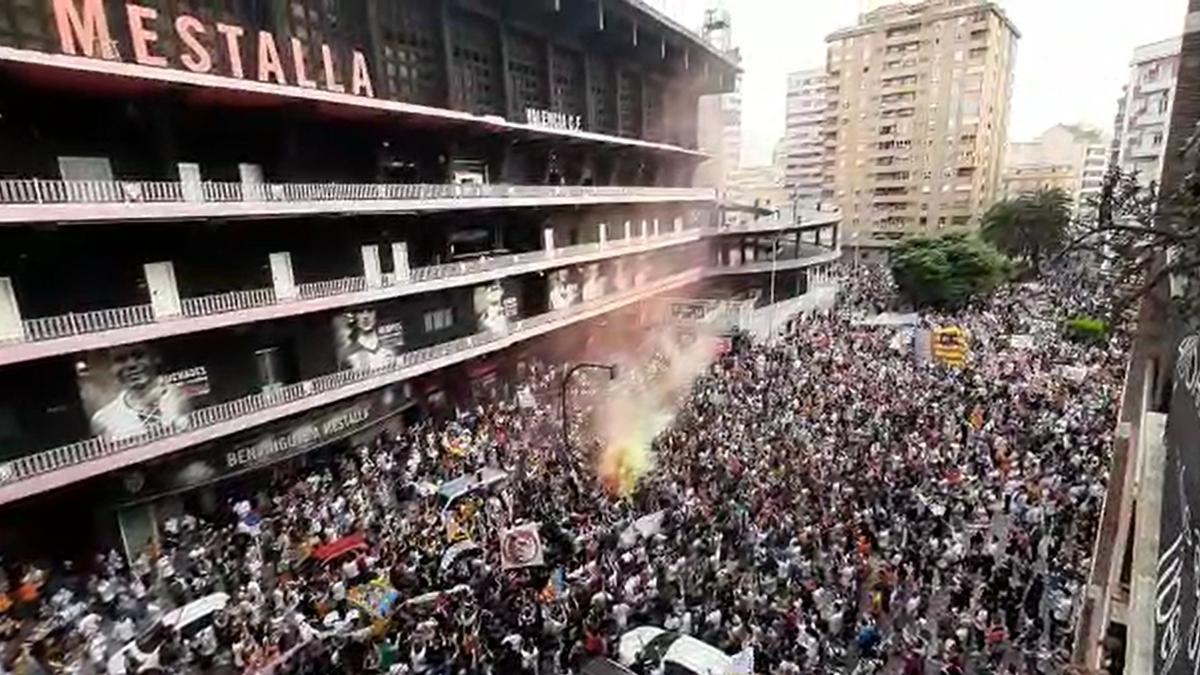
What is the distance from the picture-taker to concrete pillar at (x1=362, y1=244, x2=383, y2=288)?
59.9 feet

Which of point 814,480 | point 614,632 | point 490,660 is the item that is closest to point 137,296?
point 490,660

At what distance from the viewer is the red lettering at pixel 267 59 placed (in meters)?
15.4

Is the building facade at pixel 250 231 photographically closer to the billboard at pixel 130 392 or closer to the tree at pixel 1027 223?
the billboard at pixel 130 392

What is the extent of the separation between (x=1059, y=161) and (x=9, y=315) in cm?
12899

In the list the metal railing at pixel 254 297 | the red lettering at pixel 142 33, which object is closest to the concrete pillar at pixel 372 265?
the metal railing at pixel 254 297

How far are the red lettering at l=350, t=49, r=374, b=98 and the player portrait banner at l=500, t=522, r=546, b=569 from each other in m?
12.6

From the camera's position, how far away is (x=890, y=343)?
30.2 meters

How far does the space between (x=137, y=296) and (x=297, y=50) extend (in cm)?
695

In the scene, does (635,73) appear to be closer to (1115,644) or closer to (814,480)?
(814,480)

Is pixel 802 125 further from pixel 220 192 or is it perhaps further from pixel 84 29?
pixel 84 29

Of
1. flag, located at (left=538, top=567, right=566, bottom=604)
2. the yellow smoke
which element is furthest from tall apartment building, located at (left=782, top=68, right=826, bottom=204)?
flag, located at (left=538, top=567, right=566, bottom=604)

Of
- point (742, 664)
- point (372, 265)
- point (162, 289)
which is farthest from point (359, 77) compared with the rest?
point (742, 664)

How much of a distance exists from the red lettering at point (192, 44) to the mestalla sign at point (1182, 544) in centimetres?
1691

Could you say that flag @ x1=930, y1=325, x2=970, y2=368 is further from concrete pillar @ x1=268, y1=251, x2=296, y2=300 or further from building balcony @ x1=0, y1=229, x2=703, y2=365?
concrete pillar @ x1=268, y1=251, x2=296, y2=300
